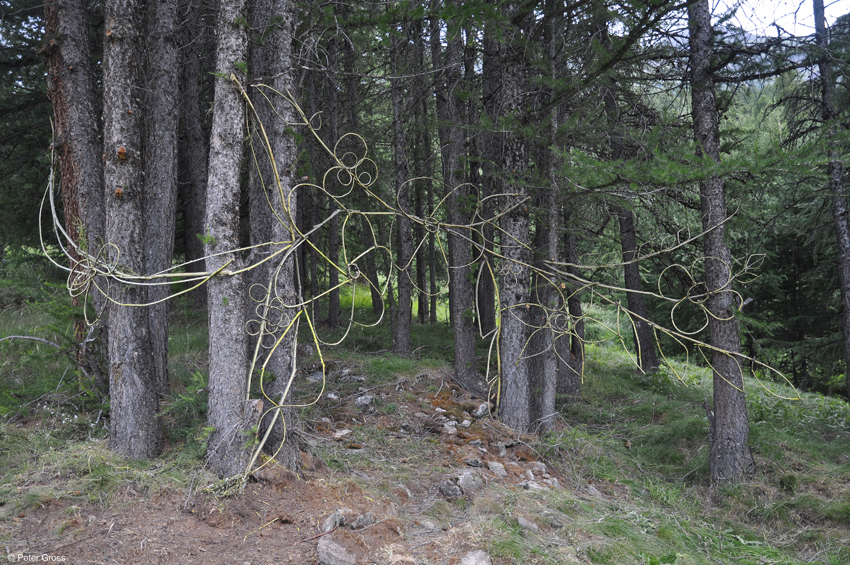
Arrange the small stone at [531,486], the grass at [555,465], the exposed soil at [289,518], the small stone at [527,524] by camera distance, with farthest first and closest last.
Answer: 1. the small stone at [531,486]
2. the small stone at [527,524]
3. the grass at [555,465]
4. the exposed soil at [289,518]

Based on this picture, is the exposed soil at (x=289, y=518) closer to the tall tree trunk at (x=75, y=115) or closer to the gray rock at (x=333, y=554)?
the gray rock at (x=333, y=554)

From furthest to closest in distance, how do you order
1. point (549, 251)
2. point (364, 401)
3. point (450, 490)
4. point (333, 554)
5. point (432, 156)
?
Answer: point (432, 156)
point (364, 401)
point (549, 251)
point (450, 490)
point (333, 554)

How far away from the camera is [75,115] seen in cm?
514

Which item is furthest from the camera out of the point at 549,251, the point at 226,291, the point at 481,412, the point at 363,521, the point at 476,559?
the point at 481,412

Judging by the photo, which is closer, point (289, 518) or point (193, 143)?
point (289, 518)

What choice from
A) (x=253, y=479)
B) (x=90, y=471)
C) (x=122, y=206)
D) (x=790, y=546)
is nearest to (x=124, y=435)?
(x=90, y=471)

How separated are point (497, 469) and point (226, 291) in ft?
10.4

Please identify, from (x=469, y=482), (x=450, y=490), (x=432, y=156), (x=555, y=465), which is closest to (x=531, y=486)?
(x=469, y=482)

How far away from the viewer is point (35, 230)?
9398 mm

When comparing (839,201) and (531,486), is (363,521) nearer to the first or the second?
(531,486)

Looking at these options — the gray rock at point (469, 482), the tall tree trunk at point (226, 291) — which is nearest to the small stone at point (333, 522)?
the tall tree trunk at point (226, 291)

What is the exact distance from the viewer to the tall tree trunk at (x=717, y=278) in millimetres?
6176

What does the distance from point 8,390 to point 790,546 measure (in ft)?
26.6

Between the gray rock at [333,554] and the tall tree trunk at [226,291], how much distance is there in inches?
37.7
